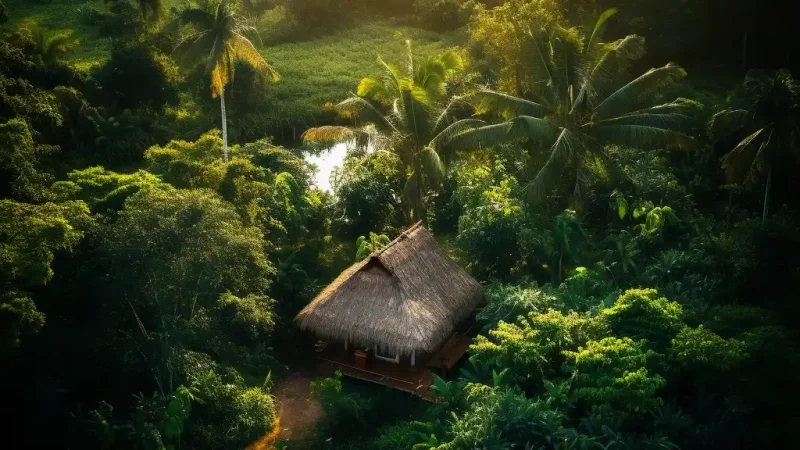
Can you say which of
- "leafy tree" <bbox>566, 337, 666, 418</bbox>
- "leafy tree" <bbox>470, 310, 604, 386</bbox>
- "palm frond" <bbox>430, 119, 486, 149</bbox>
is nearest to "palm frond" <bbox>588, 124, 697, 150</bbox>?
"palm frond" <bbox>430, 119, 486, 149</bbox>

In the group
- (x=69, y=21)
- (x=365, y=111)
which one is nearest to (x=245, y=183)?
(x=365, y=111)

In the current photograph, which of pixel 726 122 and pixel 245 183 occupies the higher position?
pixel 726 122

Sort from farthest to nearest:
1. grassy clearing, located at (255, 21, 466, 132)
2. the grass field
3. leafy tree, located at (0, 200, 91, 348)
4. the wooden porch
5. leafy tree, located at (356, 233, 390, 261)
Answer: grassy clearing, located at (255, 21, 466, 132), the grass field, leafy tree, located at (356, 233, 390, 261), the wooden porch, leafy tree, located at (0, 200, 91, 348)

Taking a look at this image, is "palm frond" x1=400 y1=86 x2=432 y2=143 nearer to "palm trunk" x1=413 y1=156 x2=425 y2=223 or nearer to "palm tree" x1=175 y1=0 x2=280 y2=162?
"palm trunk" x1=413 y1=156 x2=425 y2=223

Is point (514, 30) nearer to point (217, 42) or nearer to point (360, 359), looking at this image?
point (217, 42)

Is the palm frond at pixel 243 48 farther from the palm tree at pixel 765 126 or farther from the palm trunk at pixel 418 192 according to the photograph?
the palm tree at pixel 765 126
